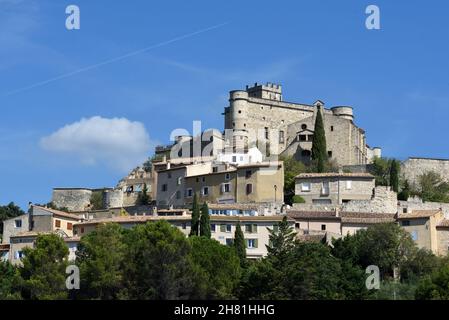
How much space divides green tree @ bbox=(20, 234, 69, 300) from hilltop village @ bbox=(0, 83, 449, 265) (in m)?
10.8

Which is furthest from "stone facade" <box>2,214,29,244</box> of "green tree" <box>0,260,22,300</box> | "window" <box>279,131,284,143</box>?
"window" <box>279,131,284,143</box>

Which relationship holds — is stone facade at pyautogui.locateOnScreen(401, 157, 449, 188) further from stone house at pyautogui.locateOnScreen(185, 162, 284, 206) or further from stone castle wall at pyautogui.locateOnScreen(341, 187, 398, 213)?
stone house at pyautogui.locateOnScreen(185, 162, 284, 206)

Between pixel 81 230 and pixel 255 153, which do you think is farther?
pixel 255 153

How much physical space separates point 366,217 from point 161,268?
23.2m

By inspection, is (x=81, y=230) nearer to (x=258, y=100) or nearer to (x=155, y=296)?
(x=155, y=296)

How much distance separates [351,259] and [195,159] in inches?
1184

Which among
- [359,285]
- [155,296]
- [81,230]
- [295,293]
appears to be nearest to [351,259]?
[359,285]

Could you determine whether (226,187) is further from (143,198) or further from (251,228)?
(143,198)

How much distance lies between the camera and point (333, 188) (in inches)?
3219

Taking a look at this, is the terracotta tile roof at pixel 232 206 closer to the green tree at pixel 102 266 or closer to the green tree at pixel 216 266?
the green tree at pixel 216 266

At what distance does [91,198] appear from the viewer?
100688 mm

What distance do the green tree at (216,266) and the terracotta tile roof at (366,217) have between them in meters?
12.6

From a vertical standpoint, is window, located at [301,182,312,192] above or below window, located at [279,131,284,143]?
below

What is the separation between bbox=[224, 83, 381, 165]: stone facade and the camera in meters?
97.8
